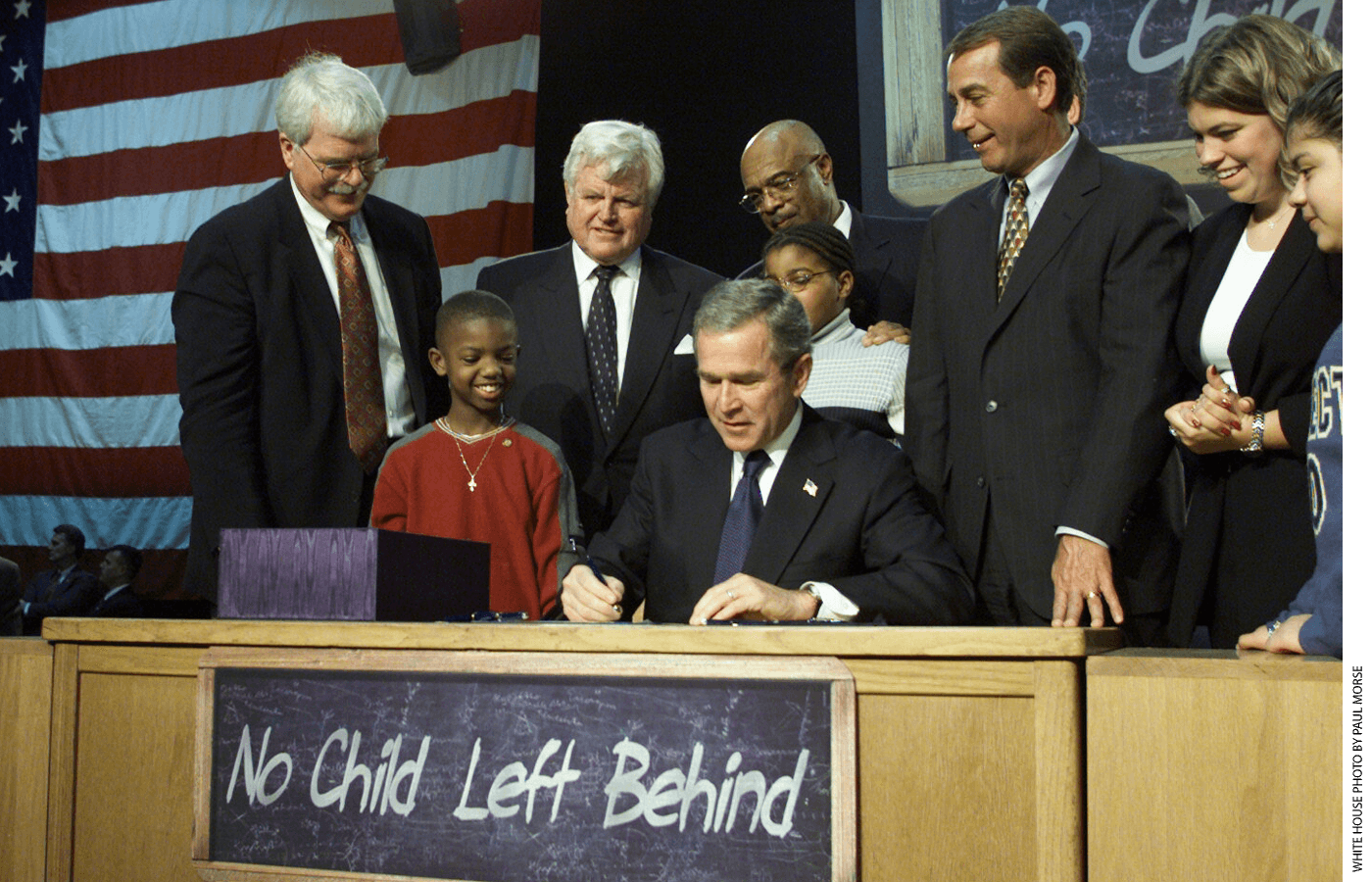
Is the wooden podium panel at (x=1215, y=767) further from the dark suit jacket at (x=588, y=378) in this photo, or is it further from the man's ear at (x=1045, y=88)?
the dark suit jacket at (x=588, y=378)

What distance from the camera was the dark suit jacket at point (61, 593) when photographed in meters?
6.44

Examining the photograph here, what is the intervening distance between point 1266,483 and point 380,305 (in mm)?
1854

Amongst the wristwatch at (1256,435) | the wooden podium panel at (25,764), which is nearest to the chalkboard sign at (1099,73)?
the wristwatch at (1256,435)

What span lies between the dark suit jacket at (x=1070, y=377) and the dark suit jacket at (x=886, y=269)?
76 centimetres

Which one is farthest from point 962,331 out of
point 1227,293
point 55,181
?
point 55,181

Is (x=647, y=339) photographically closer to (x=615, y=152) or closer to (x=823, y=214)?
(x=615, y=152)

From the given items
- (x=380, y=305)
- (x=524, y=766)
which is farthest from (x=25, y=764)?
(x=380, y=305)

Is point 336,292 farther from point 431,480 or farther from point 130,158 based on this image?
point 130,158

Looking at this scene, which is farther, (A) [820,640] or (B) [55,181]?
(B) [55,181]

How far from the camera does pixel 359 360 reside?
2.78m

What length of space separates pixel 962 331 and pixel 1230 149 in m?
0.53

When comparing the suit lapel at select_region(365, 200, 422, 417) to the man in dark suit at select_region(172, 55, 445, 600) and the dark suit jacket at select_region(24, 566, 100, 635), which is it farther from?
the dark suit jacket at select_region(24, 566, 100, 635)

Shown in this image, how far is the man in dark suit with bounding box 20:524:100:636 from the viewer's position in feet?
20.2

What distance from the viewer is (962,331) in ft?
7.75
